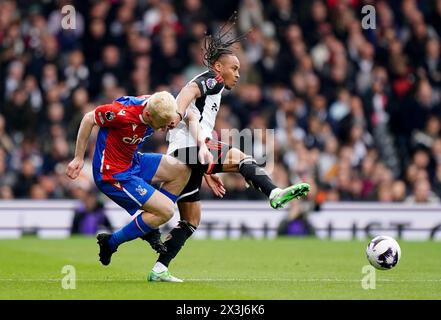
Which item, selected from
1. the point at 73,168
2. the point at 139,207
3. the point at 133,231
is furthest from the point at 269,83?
the point at 73,168

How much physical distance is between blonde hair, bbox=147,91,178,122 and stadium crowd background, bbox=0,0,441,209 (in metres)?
8.81

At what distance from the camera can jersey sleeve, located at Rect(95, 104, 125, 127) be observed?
9.28 meters

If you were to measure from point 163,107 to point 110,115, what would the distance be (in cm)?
57

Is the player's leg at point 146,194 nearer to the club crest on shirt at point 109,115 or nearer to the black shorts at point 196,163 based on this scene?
the black shorts at point 196,163

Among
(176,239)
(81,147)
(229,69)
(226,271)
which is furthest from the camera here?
(226,271)

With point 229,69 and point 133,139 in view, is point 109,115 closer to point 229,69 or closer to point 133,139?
point 133,139

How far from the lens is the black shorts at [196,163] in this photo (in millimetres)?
9602

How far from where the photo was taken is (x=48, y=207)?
58.6ft

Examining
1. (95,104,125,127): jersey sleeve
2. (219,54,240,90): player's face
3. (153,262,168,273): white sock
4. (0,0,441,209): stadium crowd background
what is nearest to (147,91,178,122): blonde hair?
(95,104,125,127): jersey sleeve

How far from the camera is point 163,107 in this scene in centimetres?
902

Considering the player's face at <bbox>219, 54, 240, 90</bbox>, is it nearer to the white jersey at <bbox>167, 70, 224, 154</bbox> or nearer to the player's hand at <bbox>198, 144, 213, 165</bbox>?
the white jersey at <bbox>167, 70, 224, 154</bbox>

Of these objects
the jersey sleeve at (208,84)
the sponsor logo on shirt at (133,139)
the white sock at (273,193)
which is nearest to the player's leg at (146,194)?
the sponsor logo on shirt at (133,139)

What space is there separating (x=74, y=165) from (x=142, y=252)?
17.1 feet

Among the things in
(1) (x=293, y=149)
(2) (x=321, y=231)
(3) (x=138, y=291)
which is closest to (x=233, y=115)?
(1) (x=293, y=149)
